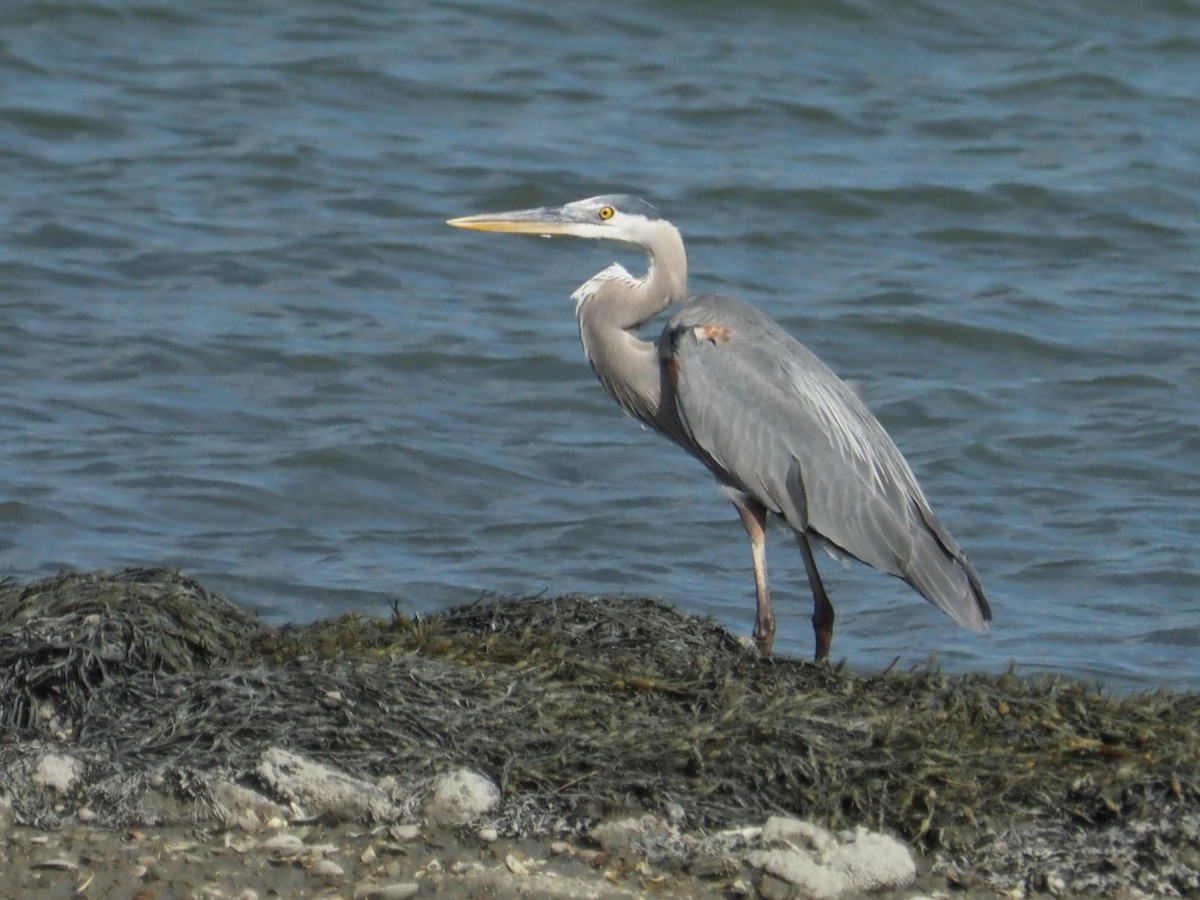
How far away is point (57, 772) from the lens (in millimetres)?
4227

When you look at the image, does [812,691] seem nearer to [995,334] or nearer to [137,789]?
[137,789]

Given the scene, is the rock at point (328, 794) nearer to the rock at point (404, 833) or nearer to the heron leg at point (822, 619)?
the rock at point (404, 833)

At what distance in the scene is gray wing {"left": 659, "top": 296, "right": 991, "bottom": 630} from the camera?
6.16 metres

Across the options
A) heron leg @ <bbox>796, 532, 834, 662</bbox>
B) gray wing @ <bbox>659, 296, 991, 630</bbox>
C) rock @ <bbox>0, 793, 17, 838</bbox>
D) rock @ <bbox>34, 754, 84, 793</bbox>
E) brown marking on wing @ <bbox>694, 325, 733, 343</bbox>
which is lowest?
heron leg @ <bbox>796, 532, 834, 662</bbox>

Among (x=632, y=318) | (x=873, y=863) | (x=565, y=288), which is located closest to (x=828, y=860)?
(x=873, y=863)

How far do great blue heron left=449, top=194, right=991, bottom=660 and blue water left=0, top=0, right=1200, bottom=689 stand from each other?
2.70 ft

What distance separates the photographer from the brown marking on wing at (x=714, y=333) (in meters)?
6.28

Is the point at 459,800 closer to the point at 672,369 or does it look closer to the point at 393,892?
the point at 393,892

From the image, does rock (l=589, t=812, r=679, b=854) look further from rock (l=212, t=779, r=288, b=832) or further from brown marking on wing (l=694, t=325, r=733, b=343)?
brown marking on wing (l=694, t=325, r=733, b=343)

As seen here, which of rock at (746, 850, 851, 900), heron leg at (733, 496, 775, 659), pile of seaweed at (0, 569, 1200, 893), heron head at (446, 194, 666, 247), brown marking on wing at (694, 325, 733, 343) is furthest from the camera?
heron head at (446, 194, 666, 247)

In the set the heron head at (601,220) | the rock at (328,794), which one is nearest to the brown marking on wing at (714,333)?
the heron head at (601,220)

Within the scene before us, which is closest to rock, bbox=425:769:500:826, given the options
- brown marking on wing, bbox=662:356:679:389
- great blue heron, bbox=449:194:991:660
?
great blue heron, bbox=449:194:991:660

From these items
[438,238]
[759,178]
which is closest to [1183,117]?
[759,178]

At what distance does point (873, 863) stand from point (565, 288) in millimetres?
7282
